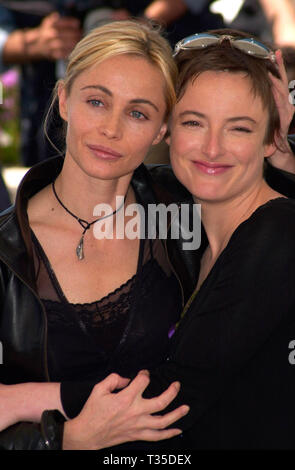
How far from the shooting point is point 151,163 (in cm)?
339

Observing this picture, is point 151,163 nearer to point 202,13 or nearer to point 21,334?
point 21,334

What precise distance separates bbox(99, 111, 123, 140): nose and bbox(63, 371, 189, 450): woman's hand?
2.74 ft

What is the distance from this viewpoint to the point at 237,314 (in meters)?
2.28

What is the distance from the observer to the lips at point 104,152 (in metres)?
2.47

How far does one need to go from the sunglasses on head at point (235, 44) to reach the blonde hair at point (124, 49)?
90 mm

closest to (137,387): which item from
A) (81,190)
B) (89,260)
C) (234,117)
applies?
(89,260)

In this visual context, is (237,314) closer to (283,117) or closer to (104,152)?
(104,152)

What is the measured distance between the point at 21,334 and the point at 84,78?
0.94 m

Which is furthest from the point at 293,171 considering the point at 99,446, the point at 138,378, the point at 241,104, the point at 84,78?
the point at 99,446

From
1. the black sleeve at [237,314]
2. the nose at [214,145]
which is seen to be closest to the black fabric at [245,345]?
the black sleeve at [237,314]

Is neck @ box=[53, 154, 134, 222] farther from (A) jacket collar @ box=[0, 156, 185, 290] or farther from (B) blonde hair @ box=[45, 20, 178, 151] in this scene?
(B) blonde hair @ box=[45, 20, 178, 151]

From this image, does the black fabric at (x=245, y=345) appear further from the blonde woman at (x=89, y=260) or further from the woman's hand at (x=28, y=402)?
the woman's hand at (x=28, y=402)

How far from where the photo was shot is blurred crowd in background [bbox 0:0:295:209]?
4.73 meters

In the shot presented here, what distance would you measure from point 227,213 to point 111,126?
56cm
